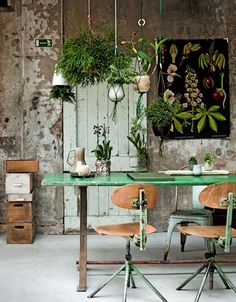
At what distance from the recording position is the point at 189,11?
7434mm

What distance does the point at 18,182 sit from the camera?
674cm

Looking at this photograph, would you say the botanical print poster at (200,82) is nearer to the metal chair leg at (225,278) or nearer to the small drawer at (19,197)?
the small drawer at (19,197)

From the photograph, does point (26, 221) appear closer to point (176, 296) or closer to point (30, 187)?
point (30, 187)

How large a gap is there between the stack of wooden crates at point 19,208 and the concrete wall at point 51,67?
0.61 m

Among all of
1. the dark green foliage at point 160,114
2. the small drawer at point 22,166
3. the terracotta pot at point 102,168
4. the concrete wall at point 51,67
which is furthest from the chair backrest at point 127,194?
the concrete wall at point 51,67

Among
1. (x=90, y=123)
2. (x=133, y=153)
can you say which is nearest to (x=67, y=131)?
(x=90, y=123)

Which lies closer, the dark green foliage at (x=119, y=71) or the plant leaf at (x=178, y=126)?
the dark green foliage at (x=119, y=71)

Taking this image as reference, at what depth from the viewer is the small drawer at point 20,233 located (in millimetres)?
6668

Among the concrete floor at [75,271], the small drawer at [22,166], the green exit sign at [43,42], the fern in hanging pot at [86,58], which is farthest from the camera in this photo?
the green exit sign at [43,42]

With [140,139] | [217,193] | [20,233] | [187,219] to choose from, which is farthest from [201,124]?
[217,193]

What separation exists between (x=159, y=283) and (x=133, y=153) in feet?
8.93

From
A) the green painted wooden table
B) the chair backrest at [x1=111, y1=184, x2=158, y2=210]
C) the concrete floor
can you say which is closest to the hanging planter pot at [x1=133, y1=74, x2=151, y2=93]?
the green painted wooden table

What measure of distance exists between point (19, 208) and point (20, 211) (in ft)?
0.13

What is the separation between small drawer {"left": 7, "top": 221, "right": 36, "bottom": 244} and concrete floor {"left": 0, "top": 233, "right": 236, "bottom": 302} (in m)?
0.10
